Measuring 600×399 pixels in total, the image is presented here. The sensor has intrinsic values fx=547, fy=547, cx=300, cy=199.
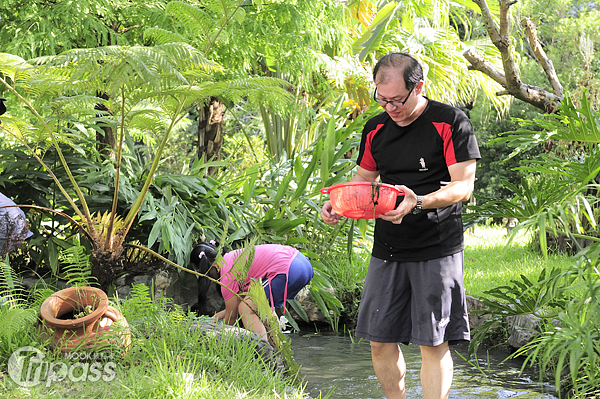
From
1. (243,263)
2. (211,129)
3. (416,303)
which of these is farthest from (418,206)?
(211,129)

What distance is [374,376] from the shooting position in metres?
3.54

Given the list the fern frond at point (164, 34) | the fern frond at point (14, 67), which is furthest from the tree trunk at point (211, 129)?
the fern frond at point (14, 67)

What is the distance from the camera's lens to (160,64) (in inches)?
120

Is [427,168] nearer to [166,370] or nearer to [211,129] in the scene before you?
[166,370]

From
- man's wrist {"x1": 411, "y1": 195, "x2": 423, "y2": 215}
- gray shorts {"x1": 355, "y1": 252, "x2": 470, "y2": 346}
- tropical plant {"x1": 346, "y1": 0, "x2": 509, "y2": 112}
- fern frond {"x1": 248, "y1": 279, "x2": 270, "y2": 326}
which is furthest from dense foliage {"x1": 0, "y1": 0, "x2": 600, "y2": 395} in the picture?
tropical plant {"x1": 346, "y1": 0, "x2": 509, "y2": 112}

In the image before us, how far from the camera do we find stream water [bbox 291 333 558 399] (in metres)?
3.18

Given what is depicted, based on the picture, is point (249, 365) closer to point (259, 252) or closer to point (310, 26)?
point (259, 252)

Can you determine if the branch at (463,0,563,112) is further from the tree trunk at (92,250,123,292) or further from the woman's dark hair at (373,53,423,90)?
the tree trunk at (92,250,123,292)

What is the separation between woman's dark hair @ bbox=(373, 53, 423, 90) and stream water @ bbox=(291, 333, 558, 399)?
1.51 meters

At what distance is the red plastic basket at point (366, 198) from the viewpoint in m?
2.09

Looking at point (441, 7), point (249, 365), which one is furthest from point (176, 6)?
point (441, 7)

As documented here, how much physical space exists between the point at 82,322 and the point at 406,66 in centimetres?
190

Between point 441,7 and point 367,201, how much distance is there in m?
6.01

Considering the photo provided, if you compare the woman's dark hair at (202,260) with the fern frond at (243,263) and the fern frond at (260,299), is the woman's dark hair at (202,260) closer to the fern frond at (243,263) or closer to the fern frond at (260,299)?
the fern frond at (243,263)
